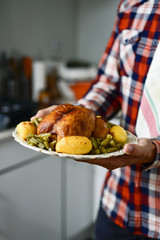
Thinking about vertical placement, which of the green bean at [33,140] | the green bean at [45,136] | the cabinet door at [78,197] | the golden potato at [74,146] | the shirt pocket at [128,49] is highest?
the shirt pocket at [128,49]

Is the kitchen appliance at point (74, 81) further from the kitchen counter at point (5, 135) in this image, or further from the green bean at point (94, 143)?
the green bean at point (94, 143)

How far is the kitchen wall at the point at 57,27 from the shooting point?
1.89 metres

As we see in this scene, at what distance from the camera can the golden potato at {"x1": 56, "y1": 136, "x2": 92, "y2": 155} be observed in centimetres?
60

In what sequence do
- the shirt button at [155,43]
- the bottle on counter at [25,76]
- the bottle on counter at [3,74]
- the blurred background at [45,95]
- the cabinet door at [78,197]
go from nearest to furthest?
the shirt button at [155,43] < the blurred background at [45,95] < the cabinet door at [78,197] < the bottle on counter at [3,74] < the bottle on counter at [25,76]

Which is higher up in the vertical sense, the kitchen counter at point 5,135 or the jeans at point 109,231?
the kitchen counter at point 5,135

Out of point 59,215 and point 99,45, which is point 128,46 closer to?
point 59,215

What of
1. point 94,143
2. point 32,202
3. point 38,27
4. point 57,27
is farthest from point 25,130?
point 57,27

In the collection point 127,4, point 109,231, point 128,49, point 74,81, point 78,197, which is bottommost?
point 78,197

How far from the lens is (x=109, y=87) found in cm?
98

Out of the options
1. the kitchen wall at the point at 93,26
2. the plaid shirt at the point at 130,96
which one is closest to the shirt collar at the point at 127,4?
the plaid shirt at the point at 130,96

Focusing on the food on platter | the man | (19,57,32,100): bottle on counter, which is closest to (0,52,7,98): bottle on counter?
(19,57,32,100): bottle on counter

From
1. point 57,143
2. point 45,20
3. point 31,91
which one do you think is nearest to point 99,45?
point 45,20

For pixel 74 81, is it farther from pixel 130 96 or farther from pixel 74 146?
pixel 74 146

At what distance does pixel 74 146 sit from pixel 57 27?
1813mm
